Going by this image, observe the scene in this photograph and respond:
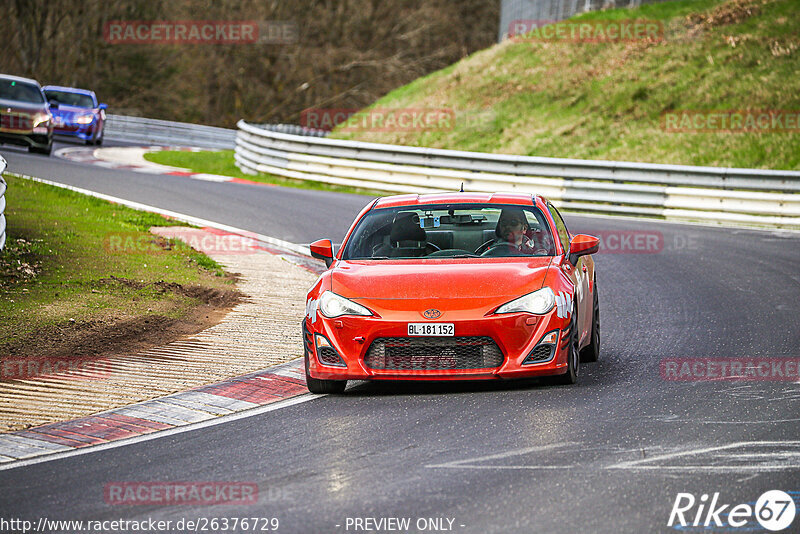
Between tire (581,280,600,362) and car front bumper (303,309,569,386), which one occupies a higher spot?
car front bumper (303,309,569,386)

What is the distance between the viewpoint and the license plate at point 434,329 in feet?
25.5

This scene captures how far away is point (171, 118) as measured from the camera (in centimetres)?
5734

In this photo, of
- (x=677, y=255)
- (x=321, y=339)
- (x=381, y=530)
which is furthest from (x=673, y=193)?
(x=381, y=530)

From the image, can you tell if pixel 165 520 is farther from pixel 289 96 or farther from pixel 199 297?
pixel 289 96

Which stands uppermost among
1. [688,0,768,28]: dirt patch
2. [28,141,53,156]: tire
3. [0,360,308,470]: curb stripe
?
[688,0,768,28]: dirt patch

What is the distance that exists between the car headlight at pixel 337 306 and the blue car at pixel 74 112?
27.5 meters

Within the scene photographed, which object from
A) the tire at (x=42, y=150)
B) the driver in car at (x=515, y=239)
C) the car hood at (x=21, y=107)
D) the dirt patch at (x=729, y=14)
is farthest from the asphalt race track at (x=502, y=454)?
the dirt patch at (x=729, y=14)

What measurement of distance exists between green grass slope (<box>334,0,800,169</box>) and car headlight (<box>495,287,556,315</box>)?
19005 mm

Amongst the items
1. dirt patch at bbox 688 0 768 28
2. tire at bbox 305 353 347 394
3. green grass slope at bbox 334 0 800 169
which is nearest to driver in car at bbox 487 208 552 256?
tire at bbox 305 353 347 394

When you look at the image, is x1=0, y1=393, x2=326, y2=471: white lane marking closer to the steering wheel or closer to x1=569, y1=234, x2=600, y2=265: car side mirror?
the steering wheel

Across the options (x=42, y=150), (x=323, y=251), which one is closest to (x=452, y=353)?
(x=323, y=251)

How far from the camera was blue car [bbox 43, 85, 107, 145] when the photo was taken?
34062mm

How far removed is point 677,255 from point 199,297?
7591 millimetres

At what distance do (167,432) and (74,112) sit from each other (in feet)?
94.1
